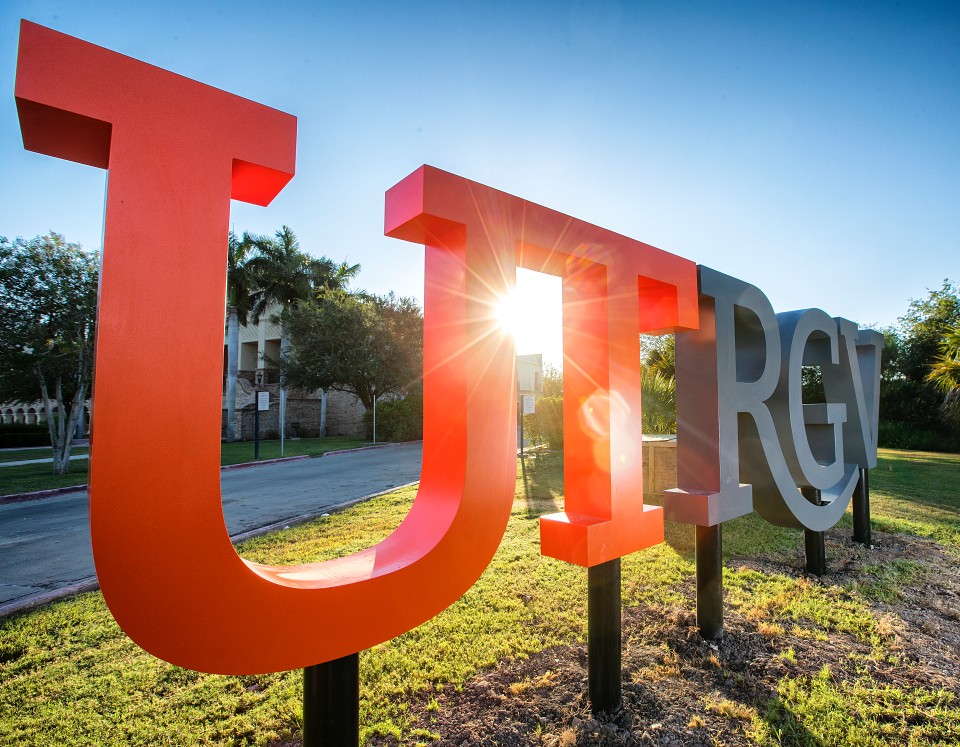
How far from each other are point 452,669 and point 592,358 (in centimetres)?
215

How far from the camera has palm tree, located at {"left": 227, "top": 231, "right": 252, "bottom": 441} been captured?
26453 millimetres

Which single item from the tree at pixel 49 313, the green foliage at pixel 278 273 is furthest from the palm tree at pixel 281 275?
the tree at pixel 49 313

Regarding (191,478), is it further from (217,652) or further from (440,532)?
(440,532)

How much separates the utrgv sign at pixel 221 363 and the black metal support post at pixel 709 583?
27 cm

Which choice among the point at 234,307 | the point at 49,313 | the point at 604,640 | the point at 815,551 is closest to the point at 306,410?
the point at 234,307

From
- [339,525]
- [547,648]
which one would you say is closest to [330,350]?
[339,525]

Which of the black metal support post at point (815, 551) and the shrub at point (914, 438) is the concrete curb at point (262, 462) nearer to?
the black metal support post at point (815, 551)

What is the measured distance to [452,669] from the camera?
3.28 metres

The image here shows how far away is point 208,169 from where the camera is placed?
5.07ft

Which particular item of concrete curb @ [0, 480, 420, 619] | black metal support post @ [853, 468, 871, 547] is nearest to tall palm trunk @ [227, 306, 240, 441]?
concrete curb @ [0, 480, 420, 619]

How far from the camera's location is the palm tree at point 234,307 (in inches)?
1041

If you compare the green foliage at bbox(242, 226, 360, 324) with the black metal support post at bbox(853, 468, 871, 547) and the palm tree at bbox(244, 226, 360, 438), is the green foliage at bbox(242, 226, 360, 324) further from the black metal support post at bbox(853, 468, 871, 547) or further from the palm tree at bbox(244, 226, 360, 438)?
the black metal support post at bbox(853, 468, 871, 547)

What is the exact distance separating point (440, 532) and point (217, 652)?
81 centimetres

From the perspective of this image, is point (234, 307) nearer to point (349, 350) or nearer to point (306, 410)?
point (306, 410)
